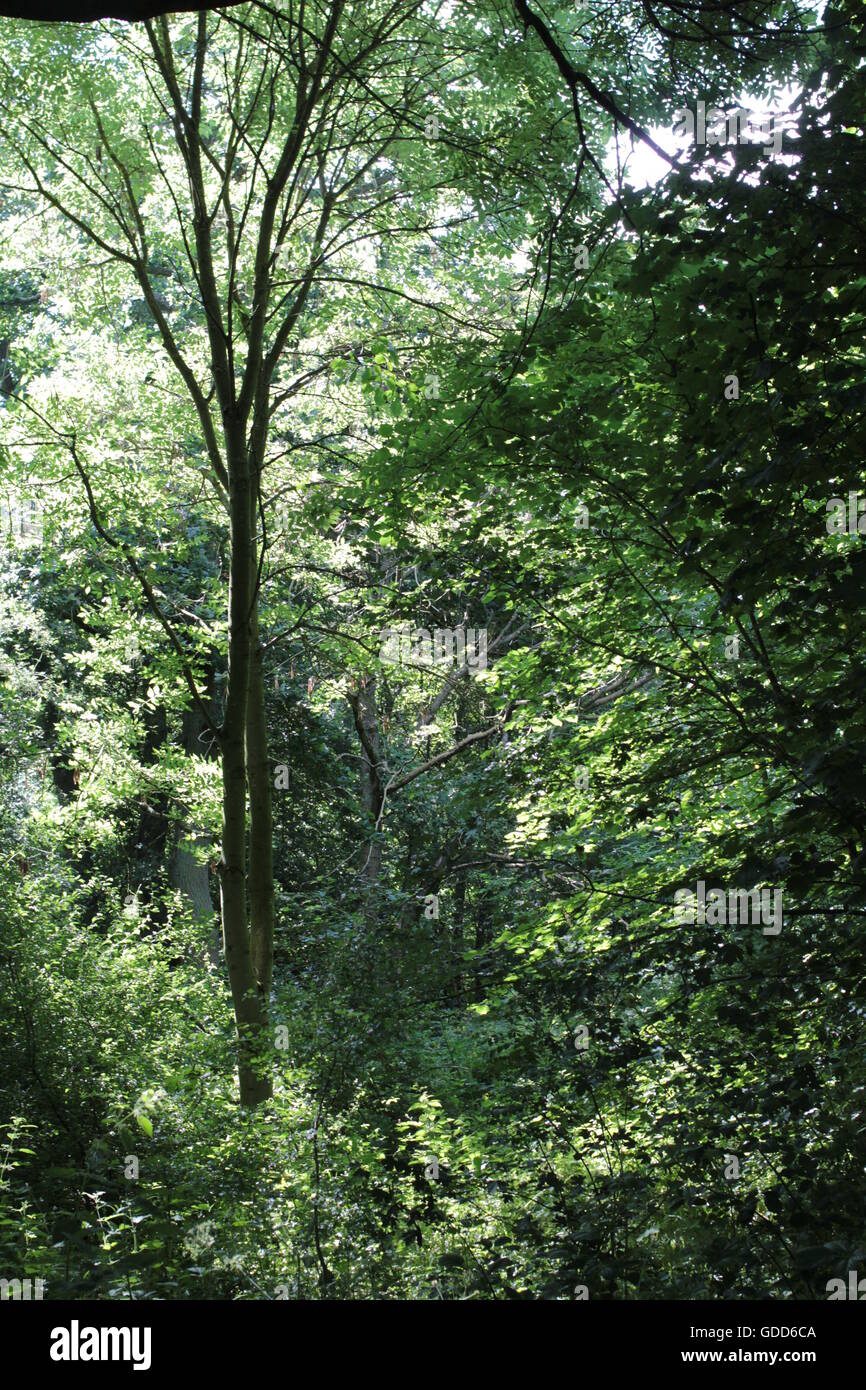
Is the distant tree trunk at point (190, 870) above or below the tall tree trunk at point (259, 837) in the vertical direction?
above

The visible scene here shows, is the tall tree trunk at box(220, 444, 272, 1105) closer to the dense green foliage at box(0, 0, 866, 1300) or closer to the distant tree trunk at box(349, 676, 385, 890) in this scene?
the dense green foliage at box(0, 0, 866, 1300)

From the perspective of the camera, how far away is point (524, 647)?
645 centimetres

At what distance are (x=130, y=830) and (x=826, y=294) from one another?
15049 mm

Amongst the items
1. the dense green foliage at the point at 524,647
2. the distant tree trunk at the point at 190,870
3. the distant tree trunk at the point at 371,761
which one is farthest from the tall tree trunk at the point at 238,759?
the distant tree trunk at the point at 190,870

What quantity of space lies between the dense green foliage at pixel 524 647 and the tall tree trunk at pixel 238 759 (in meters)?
0.47

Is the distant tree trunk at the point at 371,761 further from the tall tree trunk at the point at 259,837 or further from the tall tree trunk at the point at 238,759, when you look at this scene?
the tall tree trunk at the point at 238,759

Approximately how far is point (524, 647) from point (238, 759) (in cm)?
206

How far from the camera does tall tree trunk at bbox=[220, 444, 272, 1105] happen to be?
707cm

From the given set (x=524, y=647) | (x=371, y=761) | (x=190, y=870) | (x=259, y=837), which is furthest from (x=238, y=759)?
(x=190, y=870)

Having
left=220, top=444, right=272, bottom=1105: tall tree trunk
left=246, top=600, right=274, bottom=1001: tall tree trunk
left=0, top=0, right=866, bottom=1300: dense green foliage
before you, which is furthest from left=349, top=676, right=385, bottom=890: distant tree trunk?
left=220, top=444, right=272, bottom=1105: tall tree trunk

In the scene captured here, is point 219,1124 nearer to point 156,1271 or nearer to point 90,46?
point 156,1271

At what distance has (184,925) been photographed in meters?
11.6

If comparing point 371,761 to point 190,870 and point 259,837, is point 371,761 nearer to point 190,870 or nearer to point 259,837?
point 190,870

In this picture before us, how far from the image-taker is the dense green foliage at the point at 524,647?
11.5 feet
